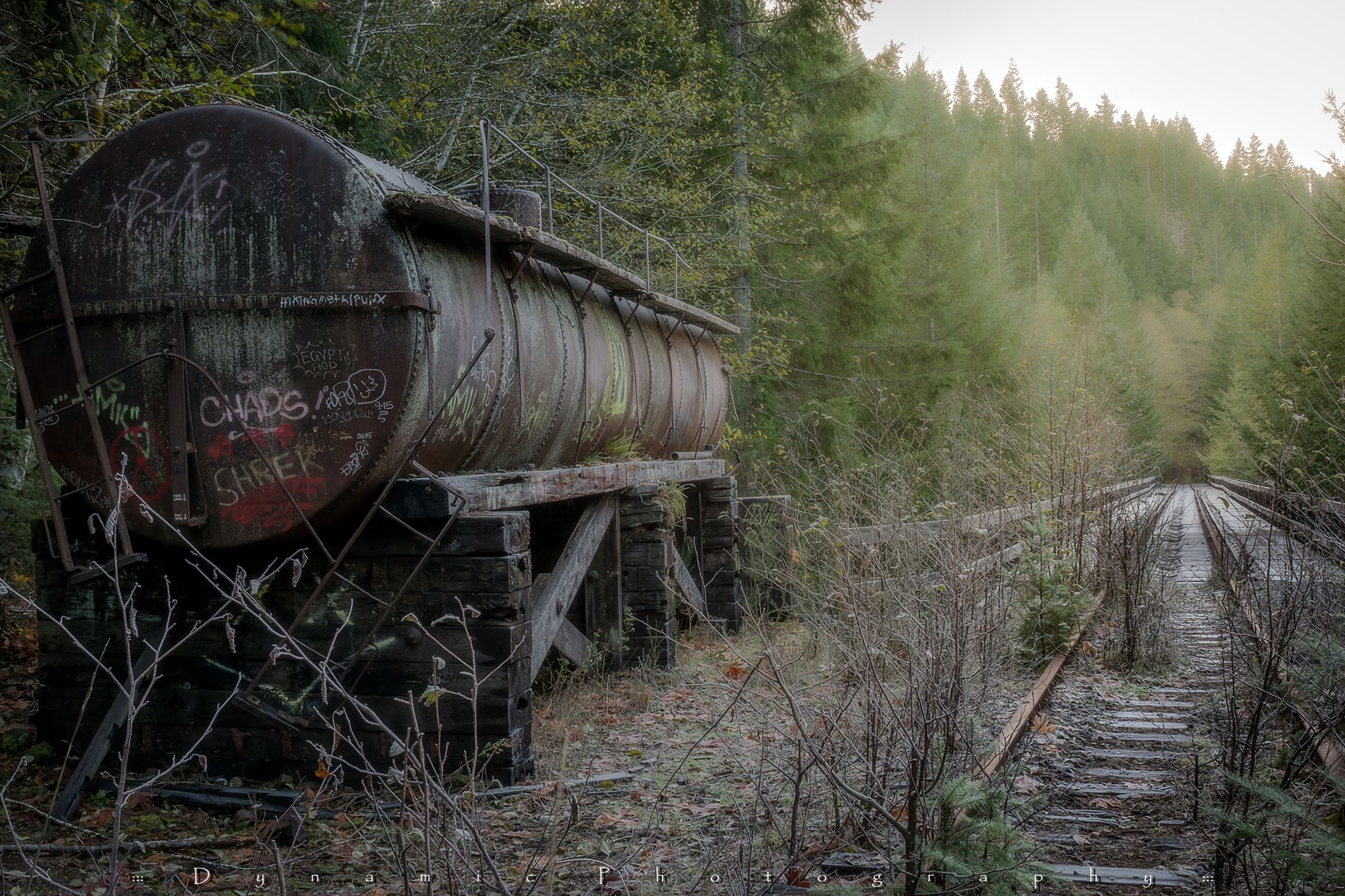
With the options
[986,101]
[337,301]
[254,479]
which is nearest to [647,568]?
[254,479]

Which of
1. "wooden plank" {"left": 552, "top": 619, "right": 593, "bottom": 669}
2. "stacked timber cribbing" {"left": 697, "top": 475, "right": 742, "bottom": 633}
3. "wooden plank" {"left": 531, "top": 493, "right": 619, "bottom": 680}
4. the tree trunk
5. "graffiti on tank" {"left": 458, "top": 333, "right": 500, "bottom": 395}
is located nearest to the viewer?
"graffiti on tank" {"left": 458, "top": 333, "right": 500, "bottom": 395}

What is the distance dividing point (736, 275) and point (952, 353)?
20.4 feet

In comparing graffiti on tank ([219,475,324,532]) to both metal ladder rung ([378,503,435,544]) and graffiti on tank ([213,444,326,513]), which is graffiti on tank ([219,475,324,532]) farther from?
metal ladder rung ([378,503,435,544])

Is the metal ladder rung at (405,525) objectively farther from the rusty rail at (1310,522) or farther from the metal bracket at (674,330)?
the metal bracket at (674,330)

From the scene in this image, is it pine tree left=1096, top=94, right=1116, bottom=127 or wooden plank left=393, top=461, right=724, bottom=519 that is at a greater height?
pine tree left=1096, top=94, right=1116, bottom=127

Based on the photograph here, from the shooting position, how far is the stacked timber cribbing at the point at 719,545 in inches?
441

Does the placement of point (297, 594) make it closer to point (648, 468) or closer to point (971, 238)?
point (648, 468)

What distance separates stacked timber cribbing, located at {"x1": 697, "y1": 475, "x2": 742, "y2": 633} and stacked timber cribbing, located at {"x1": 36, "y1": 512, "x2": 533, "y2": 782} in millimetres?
5674

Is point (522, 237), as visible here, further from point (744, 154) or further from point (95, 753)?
point (744, 154)

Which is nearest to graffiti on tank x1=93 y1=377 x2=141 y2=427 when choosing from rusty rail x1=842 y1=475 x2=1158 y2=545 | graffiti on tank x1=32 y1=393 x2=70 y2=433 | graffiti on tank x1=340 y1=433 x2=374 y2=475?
graffiti on tank x1=32 y1=393 x2=70 y2=433

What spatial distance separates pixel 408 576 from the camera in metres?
5.37

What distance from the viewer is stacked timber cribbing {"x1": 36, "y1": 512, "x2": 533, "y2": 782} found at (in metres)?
5.34

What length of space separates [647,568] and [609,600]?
427 millimetres

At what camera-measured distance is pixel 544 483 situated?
6.29m
